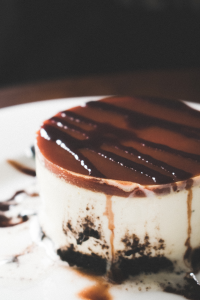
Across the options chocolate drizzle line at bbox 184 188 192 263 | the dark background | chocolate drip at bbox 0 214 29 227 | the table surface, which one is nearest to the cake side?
chocolate drizzle line at bbox 184 188 192 263

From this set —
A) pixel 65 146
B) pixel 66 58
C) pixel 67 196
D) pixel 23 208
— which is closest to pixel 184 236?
pixel 67 196

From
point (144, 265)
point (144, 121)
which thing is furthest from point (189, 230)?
point (144, 121)

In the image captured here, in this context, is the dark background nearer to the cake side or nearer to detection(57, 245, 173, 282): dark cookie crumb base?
the cake side

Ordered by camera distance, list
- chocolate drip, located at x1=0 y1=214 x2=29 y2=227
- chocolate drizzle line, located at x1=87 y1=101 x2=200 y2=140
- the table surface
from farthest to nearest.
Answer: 1. the table surface
2. chocolate drip, located at x1=0 y1=214 x2=29 y2=227
3. chocolate drizzle line, located at x1=87 y1=101 x2=200 y2=140

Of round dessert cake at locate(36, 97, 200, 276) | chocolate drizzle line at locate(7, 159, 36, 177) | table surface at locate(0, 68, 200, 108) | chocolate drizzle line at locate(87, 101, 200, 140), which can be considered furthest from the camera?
table surface at locate(0, 68, 200, 108)

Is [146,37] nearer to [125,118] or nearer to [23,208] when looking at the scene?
[125,118]

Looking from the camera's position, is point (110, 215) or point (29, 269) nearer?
point (110, 215)

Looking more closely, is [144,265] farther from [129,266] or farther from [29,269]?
[29,269]

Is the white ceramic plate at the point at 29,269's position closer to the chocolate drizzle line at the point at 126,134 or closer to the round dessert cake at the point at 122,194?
the round dessert cake at the point at 122,194
